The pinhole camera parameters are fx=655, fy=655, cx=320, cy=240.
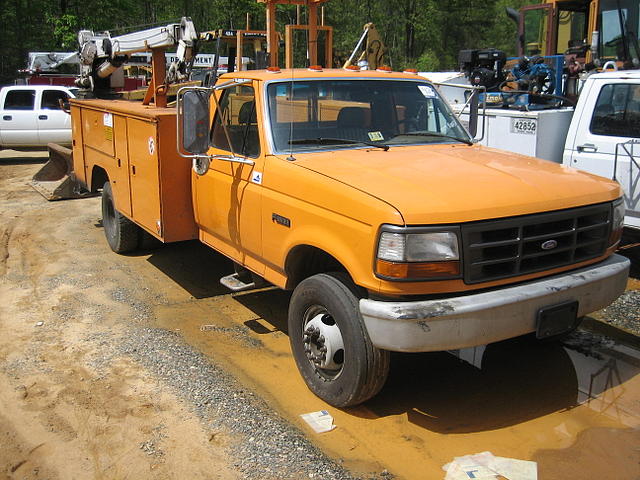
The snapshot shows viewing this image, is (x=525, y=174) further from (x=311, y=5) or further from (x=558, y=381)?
(x=311, y=5)

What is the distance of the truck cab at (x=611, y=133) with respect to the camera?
21.4ft

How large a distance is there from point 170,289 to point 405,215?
3790 millimetres

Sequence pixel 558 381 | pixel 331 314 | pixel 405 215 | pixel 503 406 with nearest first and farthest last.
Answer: pixel 405 215 → pixel 331 314 → pixel 503 406 → pixel 558 381

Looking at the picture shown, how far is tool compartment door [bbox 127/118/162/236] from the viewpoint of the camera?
5.93 meters

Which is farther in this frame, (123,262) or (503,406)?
(123,262)

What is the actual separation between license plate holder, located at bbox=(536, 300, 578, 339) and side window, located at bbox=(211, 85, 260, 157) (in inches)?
91.3

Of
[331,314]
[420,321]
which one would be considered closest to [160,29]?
[331,314]

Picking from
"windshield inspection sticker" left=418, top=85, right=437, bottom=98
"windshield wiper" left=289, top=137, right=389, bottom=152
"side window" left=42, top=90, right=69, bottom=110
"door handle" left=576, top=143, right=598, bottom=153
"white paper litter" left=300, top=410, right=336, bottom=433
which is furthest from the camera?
"side window" left=42, top=90, right=69, bottom=110

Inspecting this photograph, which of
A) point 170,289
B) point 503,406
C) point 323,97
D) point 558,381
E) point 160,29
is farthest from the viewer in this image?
point 160,29

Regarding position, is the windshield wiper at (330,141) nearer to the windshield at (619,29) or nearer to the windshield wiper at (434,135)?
the windshield wiper at (434,135)

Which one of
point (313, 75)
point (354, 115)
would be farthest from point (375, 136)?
point (313, 75)

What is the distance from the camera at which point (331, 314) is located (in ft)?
13.3

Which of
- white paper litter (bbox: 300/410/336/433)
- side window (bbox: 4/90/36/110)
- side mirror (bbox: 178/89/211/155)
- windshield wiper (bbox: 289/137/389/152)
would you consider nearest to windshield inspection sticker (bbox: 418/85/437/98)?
windshield wiper (bbox: 289/137/389/152)

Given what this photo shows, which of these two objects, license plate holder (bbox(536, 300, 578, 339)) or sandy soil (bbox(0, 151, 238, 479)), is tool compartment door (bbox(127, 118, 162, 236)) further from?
license plate holder (bbox(536, 300, 578, 339))
